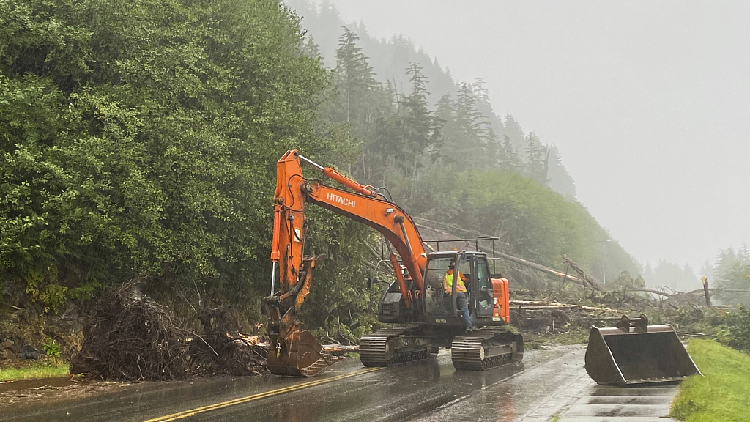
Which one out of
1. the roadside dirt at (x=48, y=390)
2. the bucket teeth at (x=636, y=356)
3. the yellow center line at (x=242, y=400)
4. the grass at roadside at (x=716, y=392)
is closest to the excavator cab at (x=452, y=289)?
the yellow center line at (x=242, y=400)

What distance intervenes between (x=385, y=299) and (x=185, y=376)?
6.80 meters

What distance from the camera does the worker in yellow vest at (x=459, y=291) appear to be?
18.7 metres

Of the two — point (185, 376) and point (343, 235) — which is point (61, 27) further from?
point (343, 235)

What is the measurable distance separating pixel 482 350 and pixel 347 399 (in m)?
6.03

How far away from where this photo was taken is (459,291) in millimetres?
18828

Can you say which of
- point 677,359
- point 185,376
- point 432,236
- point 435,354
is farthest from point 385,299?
point 432,236

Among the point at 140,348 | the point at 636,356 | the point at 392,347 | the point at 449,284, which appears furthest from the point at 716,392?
the point at 140,348

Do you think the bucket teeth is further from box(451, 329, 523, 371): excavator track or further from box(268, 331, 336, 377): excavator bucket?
box(268, 331, 336, 377): excavator bucket

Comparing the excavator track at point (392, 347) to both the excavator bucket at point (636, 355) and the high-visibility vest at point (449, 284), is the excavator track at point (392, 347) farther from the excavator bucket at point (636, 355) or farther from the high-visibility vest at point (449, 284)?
the excavator bucket at point (636, 355)

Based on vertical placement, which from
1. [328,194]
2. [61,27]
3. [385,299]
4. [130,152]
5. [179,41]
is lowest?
[385,299]

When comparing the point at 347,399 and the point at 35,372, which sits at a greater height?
the point at 35,372

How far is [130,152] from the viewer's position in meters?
17.4

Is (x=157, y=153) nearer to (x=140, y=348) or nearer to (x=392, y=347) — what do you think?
(x=140, y=348)

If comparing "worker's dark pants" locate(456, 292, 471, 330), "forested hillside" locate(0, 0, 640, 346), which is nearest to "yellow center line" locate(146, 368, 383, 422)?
"worker's dark pants" locate(456, 292, 471, 330)
